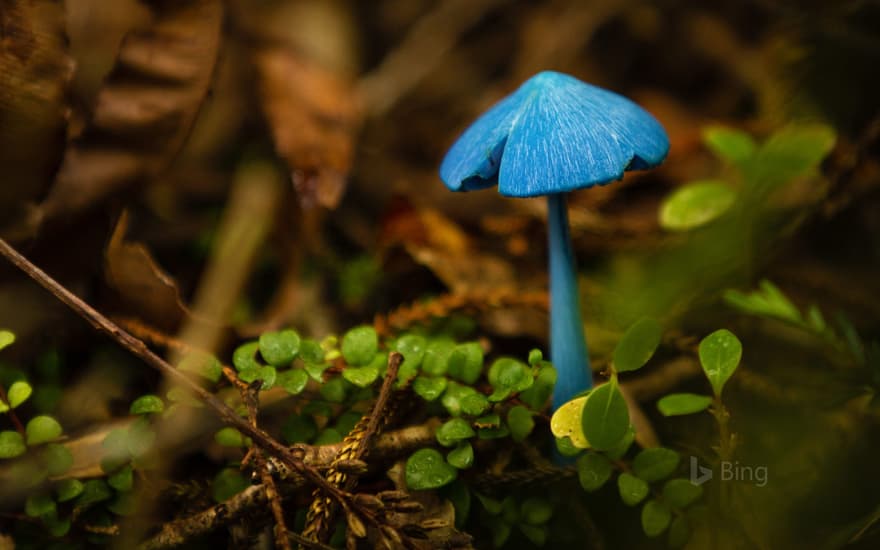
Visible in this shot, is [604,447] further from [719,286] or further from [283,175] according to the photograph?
[283,175]

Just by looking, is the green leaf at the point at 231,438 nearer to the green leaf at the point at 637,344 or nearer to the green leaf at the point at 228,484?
the green leaf at the point at 228,484

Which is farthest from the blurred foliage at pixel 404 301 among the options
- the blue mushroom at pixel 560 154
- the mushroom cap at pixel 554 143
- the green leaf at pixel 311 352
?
the mushroom cap at pixel 554 143

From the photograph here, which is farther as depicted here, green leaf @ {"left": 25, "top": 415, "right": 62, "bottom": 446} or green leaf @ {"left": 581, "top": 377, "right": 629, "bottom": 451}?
green leaf @ {"left": 25, "top": 415, "right": 62, "bottom": 446}

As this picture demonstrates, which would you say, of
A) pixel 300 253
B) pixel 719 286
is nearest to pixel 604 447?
pixel 719 286

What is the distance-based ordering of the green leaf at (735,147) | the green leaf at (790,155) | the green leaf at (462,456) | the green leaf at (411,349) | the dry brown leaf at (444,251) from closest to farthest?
the green leaf at (462,456) → the green leaf at (411,349) → the green leaf at (790,155) → the green leaf at (735,147) → the dry brown leaf at (444,251)

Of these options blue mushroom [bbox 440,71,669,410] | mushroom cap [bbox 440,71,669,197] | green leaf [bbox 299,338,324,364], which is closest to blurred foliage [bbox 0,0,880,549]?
green leaf [bbox 299,338,324,364]

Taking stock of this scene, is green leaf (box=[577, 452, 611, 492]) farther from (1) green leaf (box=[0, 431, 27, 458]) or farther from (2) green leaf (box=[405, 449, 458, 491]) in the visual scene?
(1) green leaf (box=[0, 431, 27, 458])

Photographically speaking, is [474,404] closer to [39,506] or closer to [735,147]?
[39,506]

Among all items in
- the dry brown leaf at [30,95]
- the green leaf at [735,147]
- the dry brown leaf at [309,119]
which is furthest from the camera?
the dry brown leaf at [309,119]
